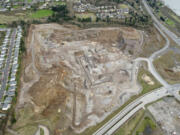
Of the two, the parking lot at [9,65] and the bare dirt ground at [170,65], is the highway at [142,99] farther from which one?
the parking lot at [9,65]

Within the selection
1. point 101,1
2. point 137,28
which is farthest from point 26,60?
point 101,1

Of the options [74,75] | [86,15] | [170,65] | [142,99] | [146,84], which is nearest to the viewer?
[142,99]

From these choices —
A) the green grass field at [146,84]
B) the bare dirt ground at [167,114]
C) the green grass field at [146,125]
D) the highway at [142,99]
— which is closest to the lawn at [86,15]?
the highway at [142,99]

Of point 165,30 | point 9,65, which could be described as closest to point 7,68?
point 9,65

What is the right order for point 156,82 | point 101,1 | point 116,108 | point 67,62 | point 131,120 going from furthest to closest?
point 101,1 < point 67,62 < point 156,82 < point 116,108 < point 131,120

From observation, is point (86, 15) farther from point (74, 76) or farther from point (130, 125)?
point (130, 125)

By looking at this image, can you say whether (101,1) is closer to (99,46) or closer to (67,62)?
(99,46)
